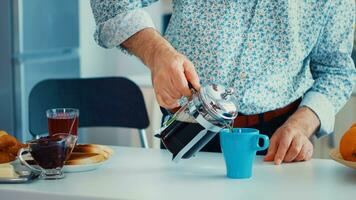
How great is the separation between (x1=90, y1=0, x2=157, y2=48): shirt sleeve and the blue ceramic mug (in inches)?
11.4

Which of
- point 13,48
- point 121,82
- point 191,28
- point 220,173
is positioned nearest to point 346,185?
point 220,173

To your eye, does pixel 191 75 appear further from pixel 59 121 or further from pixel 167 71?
pixel 59 121

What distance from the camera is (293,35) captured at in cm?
148

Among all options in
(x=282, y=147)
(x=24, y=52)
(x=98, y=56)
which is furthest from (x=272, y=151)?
(x=98, y=56)

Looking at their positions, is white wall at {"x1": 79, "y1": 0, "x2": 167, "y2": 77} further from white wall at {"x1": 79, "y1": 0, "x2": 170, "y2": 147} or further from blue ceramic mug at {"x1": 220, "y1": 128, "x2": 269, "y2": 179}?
blue ceramic mug at {"x1": 220, "y1": 128, "x2": 269, "y2": 179}

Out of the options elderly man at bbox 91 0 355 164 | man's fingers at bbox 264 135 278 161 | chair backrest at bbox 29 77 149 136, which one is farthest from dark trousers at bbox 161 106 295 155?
chair backrest at bbox 29 77 149 136

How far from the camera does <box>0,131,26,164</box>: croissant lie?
1.28 meters

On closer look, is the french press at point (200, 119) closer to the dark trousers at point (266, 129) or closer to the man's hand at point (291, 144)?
the man's hand at point (291, 144)

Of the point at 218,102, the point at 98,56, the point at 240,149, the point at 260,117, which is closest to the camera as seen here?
the point at 218,102

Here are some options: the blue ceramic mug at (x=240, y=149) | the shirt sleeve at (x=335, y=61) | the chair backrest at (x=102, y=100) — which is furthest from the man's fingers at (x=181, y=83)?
the chair backrest at (x=102, y=100)

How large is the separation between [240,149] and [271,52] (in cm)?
38

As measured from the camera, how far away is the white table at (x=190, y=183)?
1065 mm

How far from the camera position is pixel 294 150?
133 centimetres

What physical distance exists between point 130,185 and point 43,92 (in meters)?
1.06
